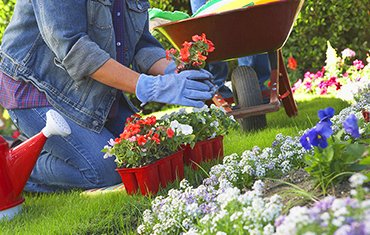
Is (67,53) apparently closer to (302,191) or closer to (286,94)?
(302,191)

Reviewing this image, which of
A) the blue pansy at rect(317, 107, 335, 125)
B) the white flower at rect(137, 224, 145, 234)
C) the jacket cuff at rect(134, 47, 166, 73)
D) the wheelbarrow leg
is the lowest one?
the wheelbarrow leg

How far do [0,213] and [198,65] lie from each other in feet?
3.09

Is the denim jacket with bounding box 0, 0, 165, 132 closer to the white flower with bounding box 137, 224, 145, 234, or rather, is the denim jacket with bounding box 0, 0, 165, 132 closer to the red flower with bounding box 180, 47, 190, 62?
the red flower with bounding box 180, 47, 190, 62

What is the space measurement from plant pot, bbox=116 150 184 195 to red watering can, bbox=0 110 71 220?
321 millimetres

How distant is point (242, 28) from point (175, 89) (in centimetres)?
97

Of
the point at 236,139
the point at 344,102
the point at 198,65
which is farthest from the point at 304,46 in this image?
the point at 198,65

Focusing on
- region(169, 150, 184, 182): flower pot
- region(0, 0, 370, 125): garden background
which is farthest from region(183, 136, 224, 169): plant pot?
region(0, 0, 370, 125): garden background

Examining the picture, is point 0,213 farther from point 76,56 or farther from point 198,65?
point 198,65

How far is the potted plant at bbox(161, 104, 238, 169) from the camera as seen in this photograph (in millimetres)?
2541

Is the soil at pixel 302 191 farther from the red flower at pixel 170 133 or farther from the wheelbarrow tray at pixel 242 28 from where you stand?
the wheelbarrow tray at pixel 242 28

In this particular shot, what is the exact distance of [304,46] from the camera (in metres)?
6.09

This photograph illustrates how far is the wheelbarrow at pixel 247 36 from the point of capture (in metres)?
3.16

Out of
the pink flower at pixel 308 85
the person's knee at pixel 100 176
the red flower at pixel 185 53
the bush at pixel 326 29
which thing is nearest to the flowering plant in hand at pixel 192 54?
the red flower at pixel 185 53

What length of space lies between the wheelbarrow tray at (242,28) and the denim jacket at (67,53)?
0.41 meters
